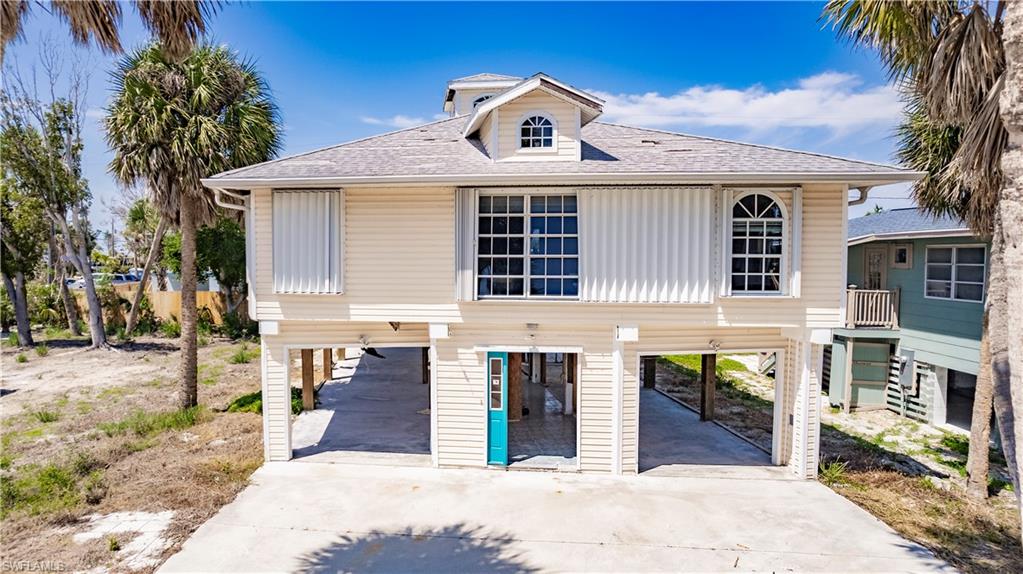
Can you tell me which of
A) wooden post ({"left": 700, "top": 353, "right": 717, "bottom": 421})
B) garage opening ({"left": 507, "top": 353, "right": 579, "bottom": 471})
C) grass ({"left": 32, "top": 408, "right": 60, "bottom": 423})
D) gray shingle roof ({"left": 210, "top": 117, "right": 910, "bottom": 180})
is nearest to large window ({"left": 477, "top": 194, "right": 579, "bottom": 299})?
gray shingle roof ({"left": 210, "top": 117, "right": 910, "bottom": 180})

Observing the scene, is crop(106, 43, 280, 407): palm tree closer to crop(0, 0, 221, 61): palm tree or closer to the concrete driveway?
crop(0, 0, 221, 61): palm tree

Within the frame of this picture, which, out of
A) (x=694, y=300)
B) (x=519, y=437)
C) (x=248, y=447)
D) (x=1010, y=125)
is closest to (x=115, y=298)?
(x=248, y=447)

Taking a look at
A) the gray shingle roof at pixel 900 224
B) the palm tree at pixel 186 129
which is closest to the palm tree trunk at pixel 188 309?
the palm tree at pixel 186 129

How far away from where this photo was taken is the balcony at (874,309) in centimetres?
1548

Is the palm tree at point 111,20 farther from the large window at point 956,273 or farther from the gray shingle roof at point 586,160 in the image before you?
the large window at point 956,273

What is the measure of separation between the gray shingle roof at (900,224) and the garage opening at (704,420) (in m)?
5.86

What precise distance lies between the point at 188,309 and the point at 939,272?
19796mm

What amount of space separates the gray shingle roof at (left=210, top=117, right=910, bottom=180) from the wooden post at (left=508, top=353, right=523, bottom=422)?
4.61 m

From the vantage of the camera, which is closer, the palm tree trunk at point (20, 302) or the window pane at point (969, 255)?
the window pane at point (969, 255)

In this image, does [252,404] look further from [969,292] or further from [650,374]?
[969,292]

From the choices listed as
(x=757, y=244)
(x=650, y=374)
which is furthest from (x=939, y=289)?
(x=757, y=244)

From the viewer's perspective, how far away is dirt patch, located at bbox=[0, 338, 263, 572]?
278 inches

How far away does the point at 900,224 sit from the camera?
16891 millimetres

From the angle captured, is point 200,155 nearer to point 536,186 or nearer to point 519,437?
point 536,186
